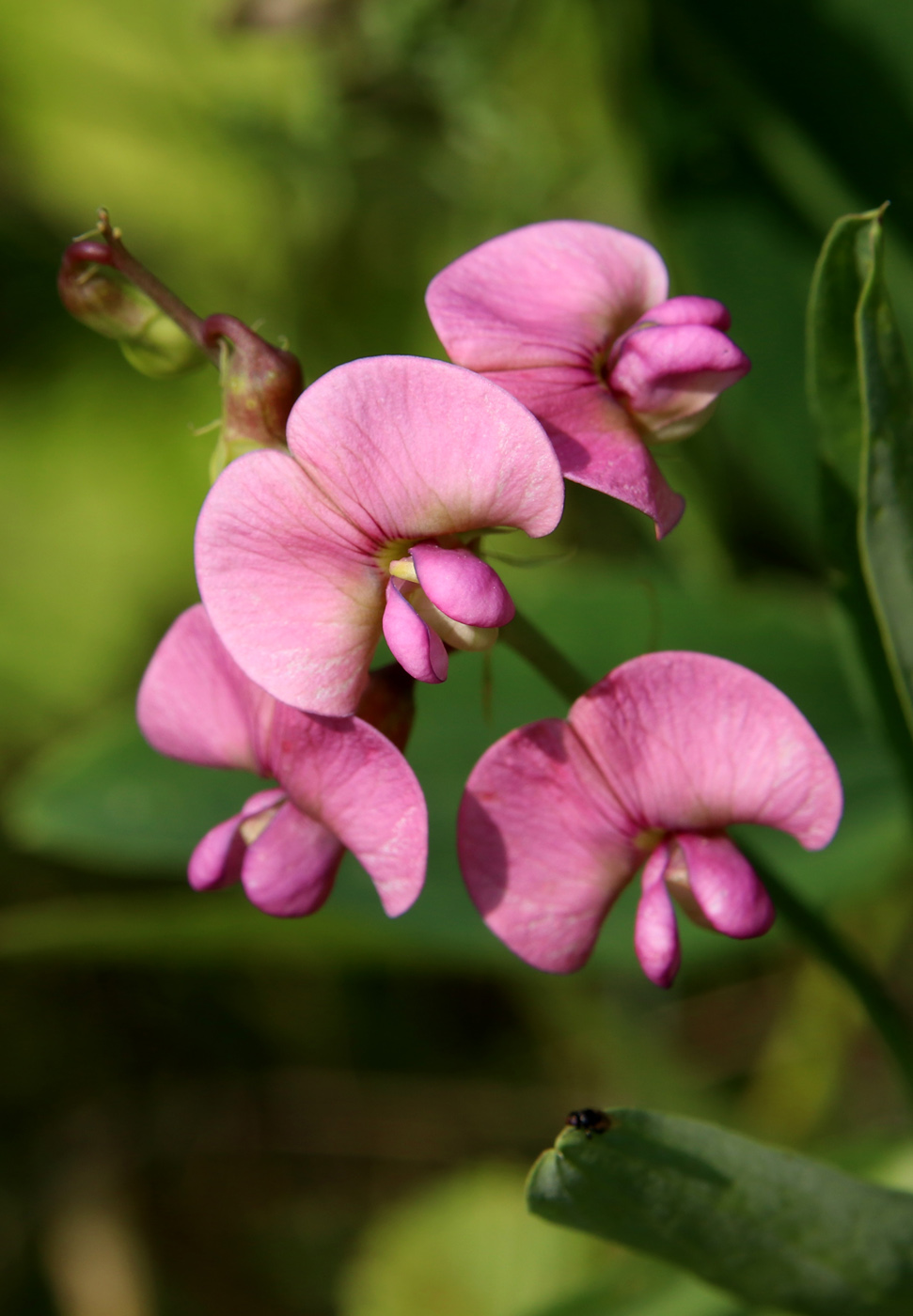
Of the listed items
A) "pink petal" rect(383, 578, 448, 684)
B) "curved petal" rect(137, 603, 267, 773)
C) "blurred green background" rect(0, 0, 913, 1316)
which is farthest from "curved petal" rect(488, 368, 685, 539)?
"blurred green background" rect(0, 0, 913, 1316)

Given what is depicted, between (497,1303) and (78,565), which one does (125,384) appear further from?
(497,1303)

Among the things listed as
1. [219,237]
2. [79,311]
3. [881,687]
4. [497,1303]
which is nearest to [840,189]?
[881,687]

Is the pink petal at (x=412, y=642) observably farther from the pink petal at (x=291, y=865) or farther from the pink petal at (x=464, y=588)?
the pink petal at (x=291, y=865)

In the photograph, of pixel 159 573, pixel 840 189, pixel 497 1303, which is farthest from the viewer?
pixel 159 573

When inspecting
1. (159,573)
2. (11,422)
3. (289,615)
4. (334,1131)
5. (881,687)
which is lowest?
(334,1131)

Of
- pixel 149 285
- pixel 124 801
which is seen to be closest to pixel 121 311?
pixel 149 285

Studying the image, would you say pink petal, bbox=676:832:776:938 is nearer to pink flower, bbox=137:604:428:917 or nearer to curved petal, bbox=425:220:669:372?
pink flower, bbox=137:604:428:917

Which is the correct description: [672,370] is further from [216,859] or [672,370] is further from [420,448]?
[216,859]
